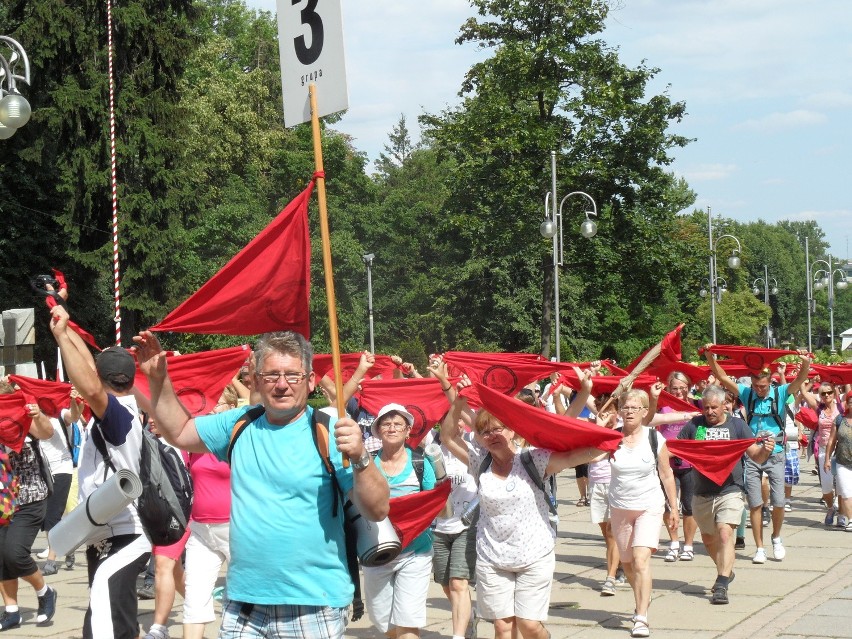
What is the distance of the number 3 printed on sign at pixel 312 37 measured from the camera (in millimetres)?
5422

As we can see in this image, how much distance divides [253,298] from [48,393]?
7.76m

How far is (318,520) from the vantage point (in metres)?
4.43

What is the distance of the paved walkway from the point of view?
961 cm

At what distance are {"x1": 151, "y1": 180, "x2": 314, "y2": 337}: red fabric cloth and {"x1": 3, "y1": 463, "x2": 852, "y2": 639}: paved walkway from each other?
4.36 m

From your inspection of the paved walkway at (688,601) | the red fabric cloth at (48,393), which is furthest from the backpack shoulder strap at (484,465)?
the red fabric cloth at (48,393)

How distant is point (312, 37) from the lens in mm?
5445

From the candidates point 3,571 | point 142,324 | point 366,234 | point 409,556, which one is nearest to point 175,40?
point 142,324

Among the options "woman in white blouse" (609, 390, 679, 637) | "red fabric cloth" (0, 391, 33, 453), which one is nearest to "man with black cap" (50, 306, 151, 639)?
"red fabric cloth" (0, 391, 33, 453)

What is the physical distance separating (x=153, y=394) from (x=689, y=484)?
9993mm

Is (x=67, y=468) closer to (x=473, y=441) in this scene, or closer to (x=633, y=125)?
(x=473, y=441)

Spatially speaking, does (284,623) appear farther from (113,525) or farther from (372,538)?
(113,525)

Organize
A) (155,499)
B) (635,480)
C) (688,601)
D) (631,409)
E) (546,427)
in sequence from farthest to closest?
(688,601) < (631,409) < (635,480) < (546,427) < (155,499)

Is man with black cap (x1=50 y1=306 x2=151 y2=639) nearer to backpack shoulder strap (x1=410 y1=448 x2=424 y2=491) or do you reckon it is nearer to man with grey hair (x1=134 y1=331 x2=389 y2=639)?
man with grey hair (x1=134 y1=331 x2=389 y2=639)

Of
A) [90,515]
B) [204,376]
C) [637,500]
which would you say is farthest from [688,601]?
[90,515]
